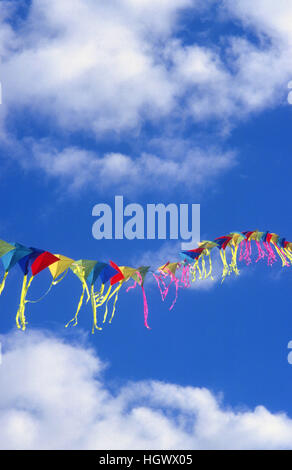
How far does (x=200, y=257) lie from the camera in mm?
7660

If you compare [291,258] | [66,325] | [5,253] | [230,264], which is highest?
[291,258]

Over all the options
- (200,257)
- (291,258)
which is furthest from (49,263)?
(291,258)

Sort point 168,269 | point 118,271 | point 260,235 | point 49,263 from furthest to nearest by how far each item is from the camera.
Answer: point 260,235
point 168,269
point 118,271
point 49,263

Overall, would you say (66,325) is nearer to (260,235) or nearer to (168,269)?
(168,269)

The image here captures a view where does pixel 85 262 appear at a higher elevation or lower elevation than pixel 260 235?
lower

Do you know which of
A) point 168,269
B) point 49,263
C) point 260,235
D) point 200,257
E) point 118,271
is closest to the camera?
point 49,263

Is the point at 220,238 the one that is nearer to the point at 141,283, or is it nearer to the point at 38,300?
the point at 141,283

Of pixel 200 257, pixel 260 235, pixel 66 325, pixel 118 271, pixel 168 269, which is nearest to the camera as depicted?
pixel 66 325

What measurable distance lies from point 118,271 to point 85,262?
1.96ft

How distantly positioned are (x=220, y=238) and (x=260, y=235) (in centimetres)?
134

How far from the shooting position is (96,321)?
17.8ft

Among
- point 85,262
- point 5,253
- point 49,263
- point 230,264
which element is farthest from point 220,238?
point 5,253
